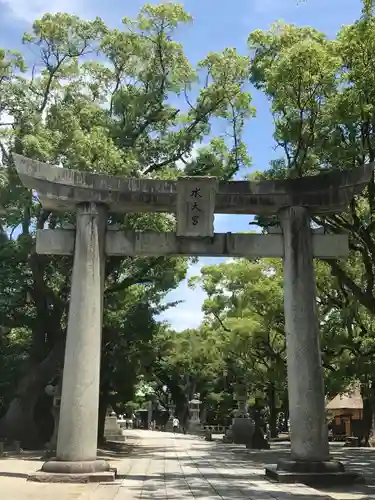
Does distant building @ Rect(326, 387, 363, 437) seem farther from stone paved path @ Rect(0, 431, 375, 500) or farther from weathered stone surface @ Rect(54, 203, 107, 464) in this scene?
weathered stone surface @ Rect(54, 203, 107, 464)

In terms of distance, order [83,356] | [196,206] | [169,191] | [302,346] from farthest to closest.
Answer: [169,191] < [196,206] < [302,346] < [83,356]

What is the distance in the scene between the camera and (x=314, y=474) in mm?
9711

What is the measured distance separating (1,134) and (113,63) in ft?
15.3

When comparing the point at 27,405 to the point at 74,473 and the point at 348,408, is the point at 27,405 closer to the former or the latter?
the point at 74,473

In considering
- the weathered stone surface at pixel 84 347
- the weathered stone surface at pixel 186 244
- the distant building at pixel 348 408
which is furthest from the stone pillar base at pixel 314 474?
the distant building at pixel 348 408

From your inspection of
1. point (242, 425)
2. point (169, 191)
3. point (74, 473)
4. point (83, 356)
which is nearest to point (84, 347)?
point (83, 356)

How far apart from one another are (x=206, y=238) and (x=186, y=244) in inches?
17.2

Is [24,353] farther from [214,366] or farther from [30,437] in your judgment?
[214,366]

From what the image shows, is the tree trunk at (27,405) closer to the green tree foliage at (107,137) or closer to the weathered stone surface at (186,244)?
the green tree foliage at (107,137)

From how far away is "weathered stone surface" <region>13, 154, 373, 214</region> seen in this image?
1092 cm

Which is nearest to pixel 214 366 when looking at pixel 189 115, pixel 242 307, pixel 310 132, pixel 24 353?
pixel 242 307

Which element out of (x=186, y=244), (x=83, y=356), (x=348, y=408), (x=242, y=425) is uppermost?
(x=186, y=244)

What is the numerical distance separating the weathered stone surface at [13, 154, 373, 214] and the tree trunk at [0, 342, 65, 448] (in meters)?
9.42

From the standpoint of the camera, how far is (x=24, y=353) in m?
20.3
